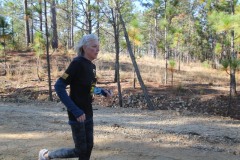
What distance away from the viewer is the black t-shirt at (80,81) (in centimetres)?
299

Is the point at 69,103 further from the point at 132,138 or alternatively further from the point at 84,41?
the point at 132,138

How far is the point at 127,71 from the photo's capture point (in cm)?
1741

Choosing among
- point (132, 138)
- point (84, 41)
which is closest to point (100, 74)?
point (132, 138)

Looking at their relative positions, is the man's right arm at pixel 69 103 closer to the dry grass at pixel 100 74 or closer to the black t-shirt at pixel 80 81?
the black t-shirt at pixel 80 81

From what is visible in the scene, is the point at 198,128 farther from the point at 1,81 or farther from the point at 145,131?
the point at 1,81

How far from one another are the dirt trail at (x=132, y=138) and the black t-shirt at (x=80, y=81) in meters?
1.64

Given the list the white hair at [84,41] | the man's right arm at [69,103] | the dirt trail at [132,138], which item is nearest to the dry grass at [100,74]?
the dirt trail at [132,138]

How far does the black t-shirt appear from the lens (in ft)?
9.81

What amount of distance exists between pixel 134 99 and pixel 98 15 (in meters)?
3.46

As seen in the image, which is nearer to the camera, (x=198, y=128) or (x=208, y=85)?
(x=198, y=128)

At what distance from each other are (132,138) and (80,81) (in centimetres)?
279

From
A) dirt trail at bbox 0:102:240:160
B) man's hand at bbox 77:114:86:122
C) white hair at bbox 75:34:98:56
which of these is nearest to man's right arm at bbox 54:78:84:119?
man's hand at bbox 77:114:86:122

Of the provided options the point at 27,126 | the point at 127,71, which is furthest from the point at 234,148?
the point at 127,71

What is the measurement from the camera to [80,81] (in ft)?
10.00
